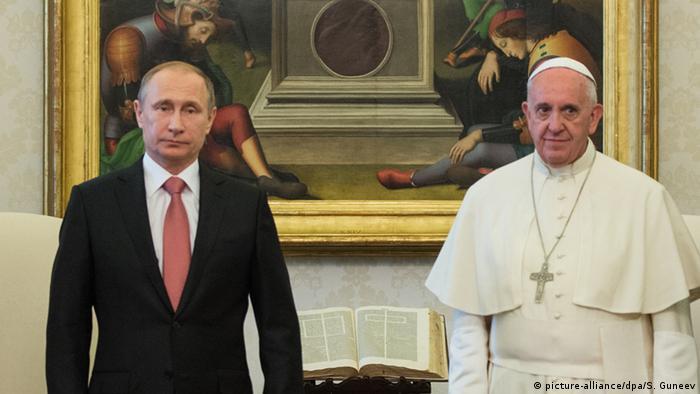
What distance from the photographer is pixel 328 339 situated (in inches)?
196

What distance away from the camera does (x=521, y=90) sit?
5.96 m

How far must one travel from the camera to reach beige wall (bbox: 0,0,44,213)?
19.3 ft

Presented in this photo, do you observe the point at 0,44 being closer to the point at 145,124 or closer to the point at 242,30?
the point at 242,30

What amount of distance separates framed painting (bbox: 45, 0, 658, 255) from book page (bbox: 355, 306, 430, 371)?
30.6 inches

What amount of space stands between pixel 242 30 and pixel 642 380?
296 cm

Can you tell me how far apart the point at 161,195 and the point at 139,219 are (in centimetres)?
11

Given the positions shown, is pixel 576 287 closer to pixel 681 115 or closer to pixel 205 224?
pixel 205 224

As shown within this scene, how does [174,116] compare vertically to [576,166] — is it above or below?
above

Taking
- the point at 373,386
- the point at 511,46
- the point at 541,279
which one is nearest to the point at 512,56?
the point at 511,46

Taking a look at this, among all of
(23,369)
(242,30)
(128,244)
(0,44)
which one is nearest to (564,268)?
(128,244)

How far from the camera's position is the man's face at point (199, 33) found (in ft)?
19.5

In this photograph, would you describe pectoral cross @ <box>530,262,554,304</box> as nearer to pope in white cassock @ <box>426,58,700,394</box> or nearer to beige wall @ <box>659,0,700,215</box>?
pope in white cassock @ <box>426,58,700,394</box>

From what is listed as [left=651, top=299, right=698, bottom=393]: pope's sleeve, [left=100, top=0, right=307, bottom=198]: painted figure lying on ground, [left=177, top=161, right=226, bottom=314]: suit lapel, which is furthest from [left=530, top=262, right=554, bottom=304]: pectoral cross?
[left=100, top=0, right=307, bottom=198]: painted figure lying on ground

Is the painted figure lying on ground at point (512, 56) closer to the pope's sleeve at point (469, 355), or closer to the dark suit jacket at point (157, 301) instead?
the pope's sleeve at point (469, 355)
